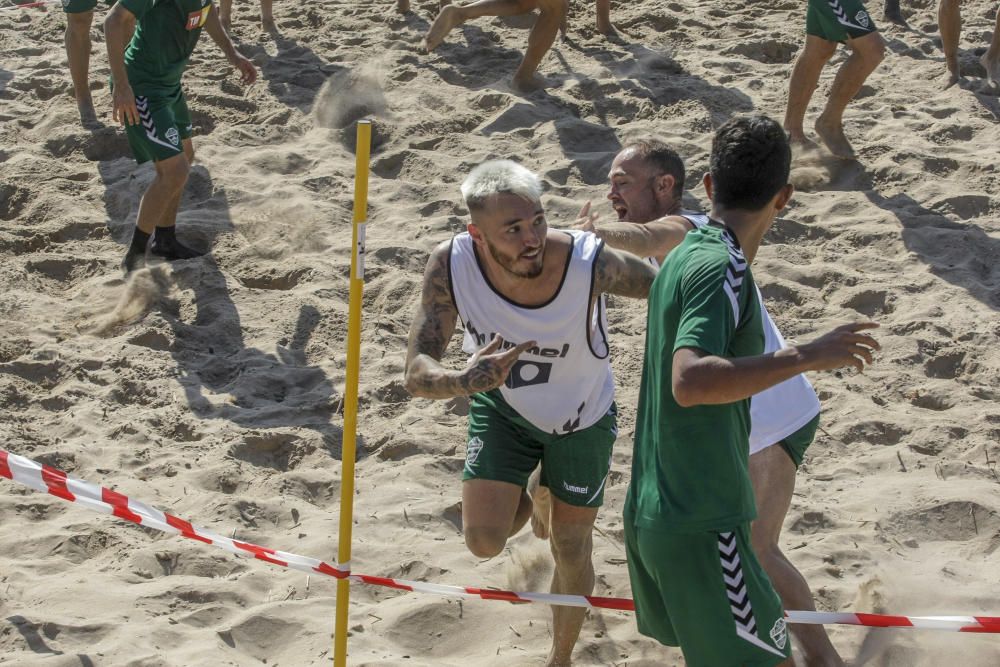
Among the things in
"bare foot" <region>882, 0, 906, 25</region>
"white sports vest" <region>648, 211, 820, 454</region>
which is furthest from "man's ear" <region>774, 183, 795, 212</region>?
"bare foot" <region>882, 0, 906, 25</region>

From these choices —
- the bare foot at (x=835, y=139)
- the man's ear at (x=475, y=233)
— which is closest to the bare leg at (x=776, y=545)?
the man's ear at (x=475, y=233)

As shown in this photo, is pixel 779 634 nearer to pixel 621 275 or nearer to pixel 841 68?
pixel 621 275

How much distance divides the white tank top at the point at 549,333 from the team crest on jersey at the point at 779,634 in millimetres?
1208

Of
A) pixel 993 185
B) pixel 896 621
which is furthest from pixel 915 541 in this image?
pixel 993 185

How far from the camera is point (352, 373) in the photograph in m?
3.38

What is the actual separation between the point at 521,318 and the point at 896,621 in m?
1.43

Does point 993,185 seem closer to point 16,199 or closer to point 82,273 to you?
point 82,273

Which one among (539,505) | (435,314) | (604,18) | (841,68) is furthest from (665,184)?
(604,18)

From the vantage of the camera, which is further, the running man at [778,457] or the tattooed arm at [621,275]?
the tattooed arm at [621,275]

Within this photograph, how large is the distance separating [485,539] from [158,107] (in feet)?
13.2

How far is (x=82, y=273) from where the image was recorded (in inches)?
266

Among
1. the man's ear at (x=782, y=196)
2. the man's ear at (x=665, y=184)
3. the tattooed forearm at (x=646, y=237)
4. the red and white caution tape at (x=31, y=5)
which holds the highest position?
the man's ear at (x=782, y=196)

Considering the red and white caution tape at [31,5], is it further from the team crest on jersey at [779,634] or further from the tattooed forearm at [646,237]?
the team crest on jersey at [779,634]

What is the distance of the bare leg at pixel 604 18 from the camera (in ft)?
29.5
